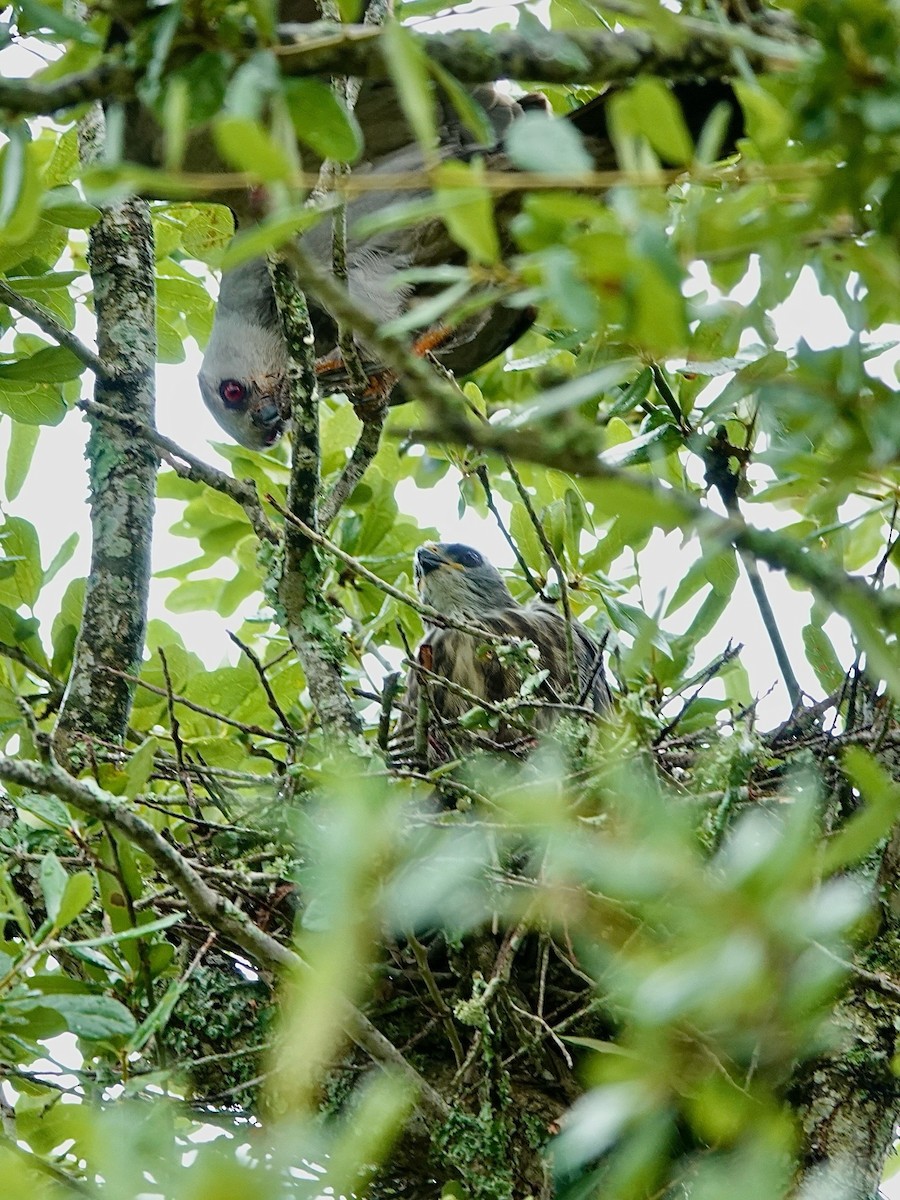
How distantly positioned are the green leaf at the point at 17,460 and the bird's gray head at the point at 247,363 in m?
1.55

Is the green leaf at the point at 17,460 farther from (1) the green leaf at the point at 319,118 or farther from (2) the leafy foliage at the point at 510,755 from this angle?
(1) the green leaf at the point at 319,118

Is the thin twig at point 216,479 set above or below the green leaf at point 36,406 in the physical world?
below

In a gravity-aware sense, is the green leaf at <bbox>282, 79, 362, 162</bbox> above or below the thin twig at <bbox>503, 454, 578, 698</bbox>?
below

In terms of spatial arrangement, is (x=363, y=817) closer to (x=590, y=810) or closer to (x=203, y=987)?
(x=590, y=810)

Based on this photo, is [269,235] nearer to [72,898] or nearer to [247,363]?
[72,898]

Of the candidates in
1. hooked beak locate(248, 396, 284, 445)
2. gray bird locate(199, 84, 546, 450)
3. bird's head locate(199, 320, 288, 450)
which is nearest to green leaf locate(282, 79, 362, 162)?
gray bird locate(199, 84, 546, 450)

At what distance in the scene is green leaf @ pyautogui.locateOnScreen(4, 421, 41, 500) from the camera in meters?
2.69

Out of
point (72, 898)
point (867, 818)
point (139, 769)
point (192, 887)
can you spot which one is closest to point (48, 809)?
point (139, 769)

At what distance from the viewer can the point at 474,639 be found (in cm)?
306

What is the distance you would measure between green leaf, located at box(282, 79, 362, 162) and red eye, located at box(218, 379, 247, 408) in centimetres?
342

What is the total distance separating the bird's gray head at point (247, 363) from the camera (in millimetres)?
4180

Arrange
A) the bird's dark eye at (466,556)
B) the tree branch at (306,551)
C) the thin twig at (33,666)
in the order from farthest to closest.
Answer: the bird's dark eye at (466,556) → the thin twig at (33,666) → the tree branch at (306,551)

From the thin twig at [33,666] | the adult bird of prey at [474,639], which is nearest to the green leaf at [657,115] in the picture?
the thin twig at [33,666]

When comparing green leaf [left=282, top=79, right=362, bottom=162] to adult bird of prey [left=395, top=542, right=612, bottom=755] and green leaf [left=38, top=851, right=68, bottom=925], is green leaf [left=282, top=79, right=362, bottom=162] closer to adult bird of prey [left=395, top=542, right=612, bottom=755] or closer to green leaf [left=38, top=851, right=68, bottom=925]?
green leaf [left=38, top=851, right=68, bottom=925]
